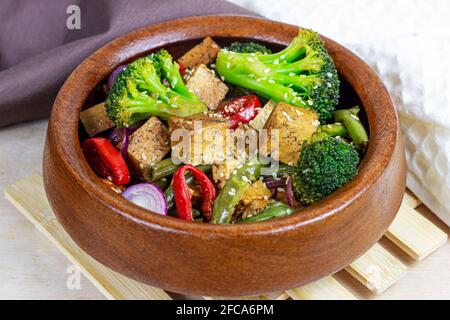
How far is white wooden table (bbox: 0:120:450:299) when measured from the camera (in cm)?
284

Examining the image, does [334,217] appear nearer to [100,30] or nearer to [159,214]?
[159,214]

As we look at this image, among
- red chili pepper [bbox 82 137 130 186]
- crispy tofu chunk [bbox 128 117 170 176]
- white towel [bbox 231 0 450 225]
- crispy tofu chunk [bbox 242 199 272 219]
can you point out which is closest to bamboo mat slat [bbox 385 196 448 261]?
white towel [bbox 231 0 450 225]

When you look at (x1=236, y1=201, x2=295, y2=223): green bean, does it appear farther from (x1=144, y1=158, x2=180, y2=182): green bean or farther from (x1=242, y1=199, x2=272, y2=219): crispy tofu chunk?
(x1=144, y1=158, x2=180, y2=182): green bean

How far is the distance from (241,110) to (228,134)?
0.16m

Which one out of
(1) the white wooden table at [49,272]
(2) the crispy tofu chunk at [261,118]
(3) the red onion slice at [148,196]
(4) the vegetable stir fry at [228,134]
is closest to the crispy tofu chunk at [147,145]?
(4) the vegetable stir fry at [228,134]

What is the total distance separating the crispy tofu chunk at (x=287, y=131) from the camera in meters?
2.64

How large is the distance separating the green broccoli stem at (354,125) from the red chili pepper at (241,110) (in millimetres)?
339

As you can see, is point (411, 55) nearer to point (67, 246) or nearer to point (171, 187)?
point (171, 187)

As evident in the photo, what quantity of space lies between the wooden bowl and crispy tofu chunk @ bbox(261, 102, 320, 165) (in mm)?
254

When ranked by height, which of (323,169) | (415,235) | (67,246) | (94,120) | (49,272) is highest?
(323,169)

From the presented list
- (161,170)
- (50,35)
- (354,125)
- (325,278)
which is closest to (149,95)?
(161,170)

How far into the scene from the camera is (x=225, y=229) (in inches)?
90.3

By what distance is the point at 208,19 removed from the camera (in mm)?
3137

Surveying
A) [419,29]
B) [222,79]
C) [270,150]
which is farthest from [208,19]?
[419,29]
